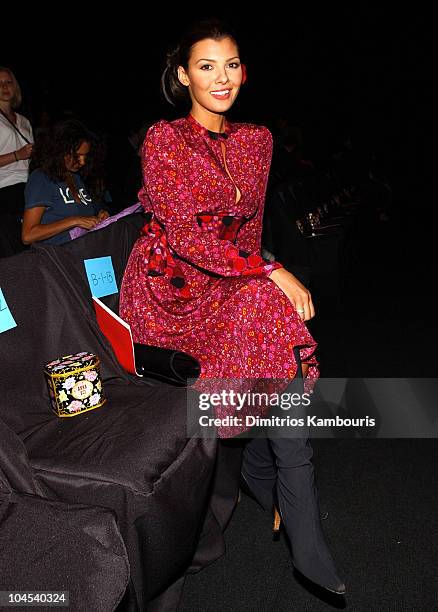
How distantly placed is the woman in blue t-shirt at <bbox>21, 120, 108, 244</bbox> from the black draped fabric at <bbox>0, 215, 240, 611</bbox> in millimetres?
736

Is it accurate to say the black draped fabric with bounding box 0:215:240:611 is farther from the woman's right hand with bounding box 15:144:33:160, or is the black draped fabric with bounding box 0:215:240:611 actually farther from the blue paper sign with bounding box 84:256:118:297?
the woman's right hand with bounding box 15:144:33:160

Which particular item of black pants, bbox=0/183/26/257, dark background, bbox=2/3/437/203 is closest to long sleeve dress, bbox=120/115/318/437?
black pants, bbox=0/183/26/257

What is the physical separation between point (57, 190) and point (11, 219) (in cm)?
68

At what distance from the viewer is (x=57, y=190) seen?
264 centimetres

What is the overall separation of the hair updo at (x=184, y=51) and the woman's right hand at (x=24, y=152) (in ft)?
5.76

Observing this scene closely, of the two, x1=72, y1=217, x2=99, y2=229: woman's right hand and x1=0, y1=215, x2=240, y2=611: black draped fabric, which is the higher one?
x1=72, y1=217, x2=99, y2=229: woman's right hand

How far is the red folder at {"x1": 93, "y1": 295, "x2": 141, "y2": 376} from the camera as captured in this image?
5.25 ft

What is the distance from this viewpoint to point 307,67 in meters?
9.28

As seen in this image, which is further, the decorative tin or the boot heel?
the boot heel

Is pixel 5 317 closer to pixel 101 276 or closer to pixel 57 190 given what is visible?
pixel 101 276

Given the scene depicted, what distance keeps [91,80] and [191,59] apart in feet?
20.8

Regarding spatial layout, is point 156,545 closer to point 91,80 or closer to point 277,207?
point 277,207

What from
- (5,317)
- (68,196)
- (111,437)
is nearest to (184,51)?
(5,317)

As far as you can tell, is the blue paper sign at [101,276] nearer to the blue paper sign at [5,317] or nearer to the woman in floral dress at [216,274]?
the woman in floral dress at [216,274]
